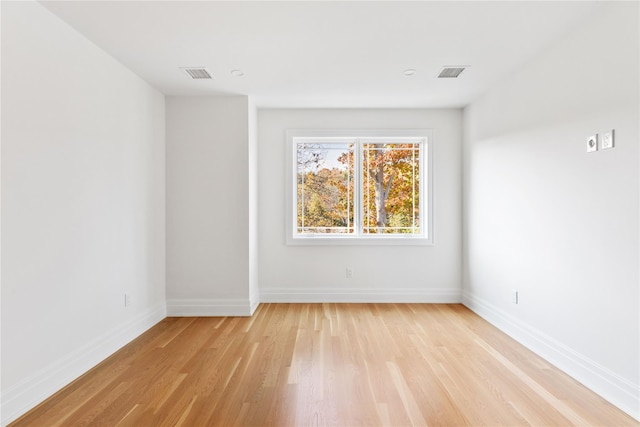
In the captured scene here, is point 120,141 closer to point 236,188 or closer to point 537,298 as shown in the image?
point 236,188

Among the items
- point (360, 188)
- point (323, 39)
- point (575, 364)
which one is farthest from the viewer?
point (360, 188)

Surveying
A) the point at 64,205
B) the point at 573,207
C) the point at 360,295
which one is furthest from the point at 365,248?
the point at 64,205

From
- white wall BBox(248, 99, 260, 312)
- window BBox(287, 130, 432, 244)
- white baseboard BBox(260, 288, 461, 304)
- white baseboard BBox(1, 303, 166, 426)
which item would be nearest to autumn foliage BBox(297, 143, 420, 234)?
window BBox(287, 130, 432, 244)

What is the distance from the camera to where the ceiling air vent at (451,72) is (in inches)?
127

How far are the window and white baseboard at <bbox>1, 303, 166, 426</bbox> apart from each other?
2.21 metres

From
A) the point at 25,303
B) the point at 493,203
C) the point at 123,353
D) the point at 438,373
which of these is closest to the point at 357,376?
the point at 438,373

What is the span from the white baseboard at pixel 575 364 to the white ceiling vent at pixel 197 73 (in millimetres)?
3710

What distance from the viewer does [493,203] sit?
3.75 metres

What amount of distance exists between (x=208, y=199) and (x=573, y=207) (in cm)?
343

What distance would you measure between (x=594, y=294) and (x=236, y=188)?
334cm

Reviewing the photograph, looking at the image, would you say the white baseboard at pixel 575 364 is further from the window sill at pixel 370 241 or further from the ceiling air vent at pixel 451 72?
the ceiling air vent at pixel 451 72

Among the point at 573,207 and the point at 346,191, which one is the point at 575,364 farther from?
the point at 346,191

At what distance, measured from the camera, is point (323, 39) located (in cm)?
266

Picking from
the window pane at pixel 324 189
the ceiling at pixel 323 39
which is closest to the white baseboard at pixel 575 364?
the window pane at pixel 324 189
